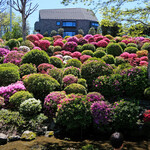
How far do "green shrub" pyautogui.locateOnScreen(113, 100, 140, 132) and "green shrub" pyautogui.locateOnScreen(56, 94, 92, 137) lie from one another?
46.6 inches

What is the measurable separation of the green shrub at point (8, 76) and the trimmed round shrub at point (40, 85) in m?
1.34

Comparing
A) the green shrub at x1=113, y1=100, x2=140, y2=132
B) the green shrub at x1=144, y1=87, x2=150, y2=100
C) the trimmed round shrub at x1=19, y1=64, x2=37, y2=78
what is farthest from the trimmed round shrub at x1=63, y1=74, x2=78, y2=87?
the green shrub at x1=144, y1=87, x2=150, y2=100

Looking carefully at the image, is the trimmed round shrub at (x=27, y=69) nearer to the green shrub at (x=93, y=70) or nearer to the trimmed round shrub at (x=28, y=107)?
the green shrub at (x=93, y=70)

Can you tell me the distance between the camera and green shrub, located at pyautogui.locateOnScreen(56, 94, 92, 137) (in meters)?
8.70

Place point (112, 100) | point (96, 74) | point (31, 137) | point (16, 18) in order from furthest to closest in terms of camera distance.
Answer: point (16, 18), point (96, 74), point (112, 100), point (31, 137)

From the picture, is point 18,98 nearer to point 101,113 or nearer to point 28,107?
point 28,107

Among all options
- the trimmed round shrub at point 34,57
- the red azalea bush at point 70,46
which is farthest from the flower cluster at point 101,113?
the red azalea bush at point 70,46

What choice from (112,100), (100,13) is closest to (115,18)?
(100,13)

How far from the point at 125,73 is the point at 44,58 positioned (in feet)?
18.7

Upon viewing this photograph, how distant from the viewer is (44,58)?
46.6ft

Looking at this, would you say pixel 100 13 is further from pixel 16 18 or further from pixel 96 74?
pixel 16 18

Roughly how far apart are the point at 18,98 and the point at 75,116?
3337 mm

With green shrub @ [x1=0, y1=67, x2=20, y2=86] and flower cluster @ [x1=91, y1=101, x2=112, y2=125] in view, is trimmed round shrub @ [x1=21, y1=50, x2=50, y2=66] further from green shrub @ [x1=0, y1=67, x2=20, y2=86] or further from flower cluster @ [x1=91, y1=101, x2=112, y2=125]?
flower cluster @ [x1=91, y1=101, x2=112, y2=125]

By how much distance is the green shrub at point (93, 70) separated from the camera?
41.3ft
